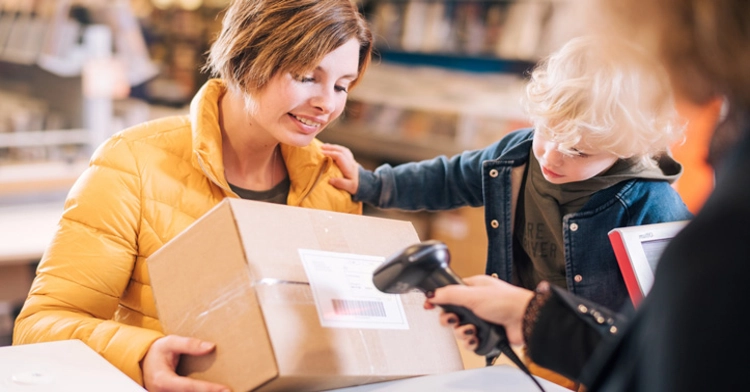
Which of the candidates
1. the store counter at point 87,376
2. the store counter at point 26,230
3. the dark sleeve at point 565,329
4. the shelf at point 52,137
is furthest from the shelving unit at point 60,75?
the dark sleeve at point 565,329

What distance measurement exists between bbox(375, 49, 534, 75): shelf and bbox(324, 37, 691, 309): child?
264 centimetres

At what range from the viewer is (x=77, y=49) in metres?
4.48

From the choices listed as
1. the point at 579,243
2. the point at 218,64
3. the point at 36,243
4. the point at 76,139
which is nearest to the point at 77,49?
the point at 76,139

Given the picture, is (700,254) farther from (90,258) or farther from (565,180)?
(90,258)

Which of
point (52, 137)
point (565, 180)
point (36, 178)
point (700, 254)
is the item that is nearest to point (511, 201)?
Answer: point (565, 180)

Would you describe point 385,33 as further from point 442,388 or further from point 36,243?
point 442,388

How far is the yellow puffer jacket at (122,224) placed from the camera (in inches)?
53.3

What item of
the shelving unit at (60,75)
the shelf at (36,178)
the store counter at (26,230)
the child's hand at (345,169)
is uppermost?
the child's hand at (345,169)

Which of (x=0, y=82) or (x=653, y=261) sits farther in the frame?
(x=0, y=82)

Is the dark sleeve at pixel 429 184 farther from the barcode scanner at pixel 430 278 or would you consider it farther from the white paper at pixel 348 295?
the barcode scanner at pixel 430 278

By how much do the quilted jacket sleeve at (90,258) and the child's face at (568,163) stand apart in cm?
82

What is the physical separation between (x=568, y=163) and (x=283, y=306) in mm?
717

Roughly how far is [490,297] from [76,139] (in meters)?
3.96

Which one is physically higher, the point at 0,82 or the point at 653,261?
the point at 653,261
